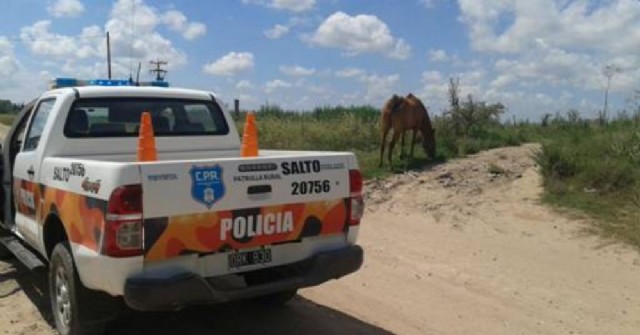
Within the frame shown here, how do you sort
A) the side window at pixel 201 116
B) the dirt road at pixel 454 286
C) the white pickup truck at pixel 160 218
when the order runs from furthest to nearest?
the side window at pixel 201 116 → the dirt road at pixel 454 286 → the white pickup truck at pixel 160 218

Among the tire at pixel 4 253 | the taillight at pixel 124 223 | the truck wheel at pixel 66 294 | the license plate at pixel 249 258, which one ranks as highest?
the taillight at pixel 124 223

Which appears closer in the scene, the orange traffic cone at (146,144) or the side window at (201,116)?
the orange traffic cone at (146,144)

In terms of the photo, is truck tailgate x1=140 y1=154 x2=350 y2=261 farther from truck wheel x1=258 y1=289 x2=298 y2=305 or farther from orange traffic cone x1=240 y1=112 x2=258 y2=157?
orange traffic cone x1=240 y1=112 x2=258 y2=157

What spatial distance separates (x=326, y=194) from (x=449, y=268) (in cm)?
331

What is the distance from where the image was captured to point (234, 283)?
4.71 metres

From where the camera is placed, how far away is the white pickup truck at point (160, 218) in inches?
166

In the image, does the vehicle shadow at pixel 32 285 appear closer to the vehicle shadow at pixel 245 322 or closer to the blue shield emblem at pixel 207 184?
the vehicle shadow at pixel 245 322

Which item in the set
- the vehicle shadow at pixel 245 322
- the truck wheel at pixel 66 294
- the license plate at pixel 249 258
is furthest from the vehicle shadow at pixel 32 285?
the license plate at pixel 249 258

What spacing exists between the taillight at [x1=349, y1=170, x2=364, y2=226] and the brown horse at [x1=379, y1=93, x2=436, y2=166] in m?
9.74

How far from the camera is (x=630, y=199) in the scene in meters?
9.98

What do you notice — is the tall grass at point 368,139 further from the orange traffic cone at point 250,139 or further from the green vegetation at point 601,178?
the orange traffic cone at point 250,139

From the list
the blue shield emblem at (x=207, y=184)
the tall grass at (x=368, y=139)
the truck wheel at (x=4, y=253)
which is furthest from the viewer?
the tall grass at (x=368, y=139)

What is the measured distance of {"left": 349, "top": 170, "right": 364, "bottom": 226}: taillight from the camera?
5.19 meters

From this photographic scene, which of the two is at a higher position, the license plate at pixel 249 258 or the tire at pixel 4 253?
the license plate at pixel 249 258
